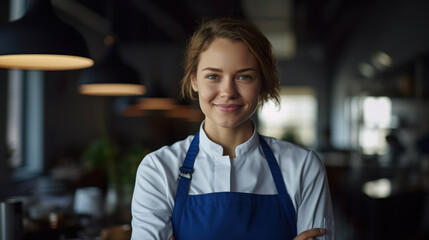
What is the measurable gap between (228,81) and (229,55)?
81 millimetres

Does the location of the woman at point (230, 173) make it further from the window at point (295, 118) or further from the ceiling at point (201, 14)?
the window at point (295, 118)

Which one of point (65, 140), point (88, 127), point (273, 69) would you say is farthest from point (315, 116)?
point (273, 69)

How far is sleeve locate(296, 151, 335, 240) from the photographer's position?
4.73 feet

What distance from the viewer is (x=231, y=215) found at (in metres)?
1.43

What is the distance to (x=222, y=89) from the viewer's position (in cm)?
137

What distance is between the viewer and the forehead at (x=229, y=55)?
1.38m

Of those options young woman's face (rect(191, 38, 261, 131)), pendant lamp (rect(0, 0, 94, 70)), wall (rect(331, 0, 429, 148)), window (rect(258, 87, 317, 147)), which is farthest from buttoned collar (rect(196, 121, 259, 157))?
window (rect(258, 87, 317, 147))

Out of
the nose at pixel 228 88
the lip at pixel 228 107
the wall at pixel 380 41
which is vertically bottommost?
the lip at pixel 228 107

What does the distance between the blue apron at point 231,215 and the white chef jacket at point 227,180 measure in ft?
0.07

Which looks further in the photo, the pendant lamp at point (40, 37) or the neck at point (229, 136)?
the pendant lamp at point (40, 37)

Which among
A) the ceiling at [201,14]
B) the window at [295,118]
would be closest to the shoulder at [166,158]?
the ceiling at [201,14]

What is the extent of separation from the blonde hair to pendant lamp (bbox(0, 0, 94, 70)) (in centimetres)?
54

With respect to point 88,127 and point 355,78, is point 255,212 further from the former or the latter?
point 355,78

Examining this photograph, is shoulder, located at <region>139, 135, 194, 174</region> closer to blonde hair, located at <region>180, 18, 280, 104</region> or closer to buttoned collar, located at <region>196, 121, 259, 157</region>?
buttoned collar, located at <region>196, 121, 259, 157</region>
